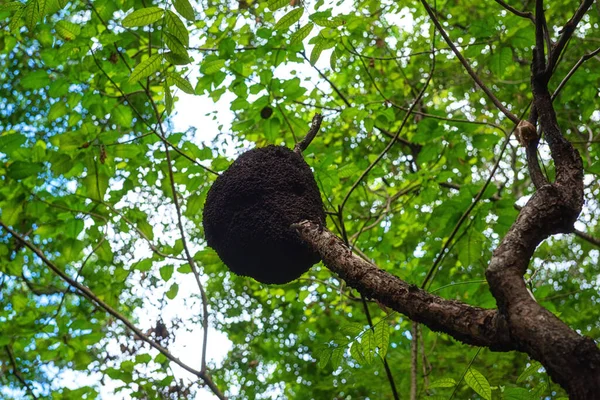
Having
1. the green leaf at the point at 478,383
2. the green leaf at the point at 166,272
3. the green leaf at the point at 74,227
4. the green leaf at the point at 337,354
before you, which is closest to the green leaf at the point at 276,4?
the green leaf at the point at 337,354

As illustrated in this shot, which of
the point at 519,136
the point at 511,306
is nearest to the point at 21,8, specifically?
the point at 519,136

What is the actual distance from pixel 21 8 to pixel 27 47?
7.33 m

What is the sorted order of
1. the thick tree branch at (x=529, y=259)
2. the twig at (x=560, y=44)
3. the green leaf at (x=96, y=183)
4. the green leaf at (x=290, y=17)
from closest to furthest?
the thick tree branch at (x=529, y=259)
the twig at (x=560, y=44)
the green leaf at (x=290, y=17)
the green leaf at (x=96, y=183)

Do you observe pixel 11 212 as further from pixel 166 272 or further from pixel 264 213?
pixel 264 213

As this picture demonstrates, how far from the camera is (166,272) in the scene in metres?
3.82

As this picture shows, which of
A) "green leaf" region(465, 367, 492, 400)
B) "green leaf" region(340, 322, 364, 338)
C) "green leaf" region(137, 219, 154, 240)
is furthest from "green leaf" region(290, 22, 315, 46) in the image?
"green leaf" region(137, 219, 154, 240)

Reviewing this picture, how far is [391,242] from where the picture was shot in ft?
17.2

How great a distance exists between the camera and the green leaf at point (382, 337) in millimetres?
2312

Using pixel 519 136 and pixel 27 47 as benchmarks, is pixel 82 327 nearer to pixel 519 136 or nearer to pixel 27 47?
pixel 519 136

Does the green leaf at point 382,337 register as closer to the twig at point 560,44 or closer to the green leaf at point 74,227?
the twig at point 560,44

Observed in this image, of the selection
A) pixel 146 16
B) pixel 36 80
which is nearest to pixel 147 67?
pixel 146 16

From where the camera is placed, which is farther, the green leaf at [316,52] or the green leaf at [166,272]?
the green leaf at [166,272]

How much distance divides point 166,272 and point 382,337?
6.39 feet

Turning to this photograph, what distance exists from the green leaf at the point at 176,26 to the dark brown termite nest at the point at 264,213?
1.86 ft
